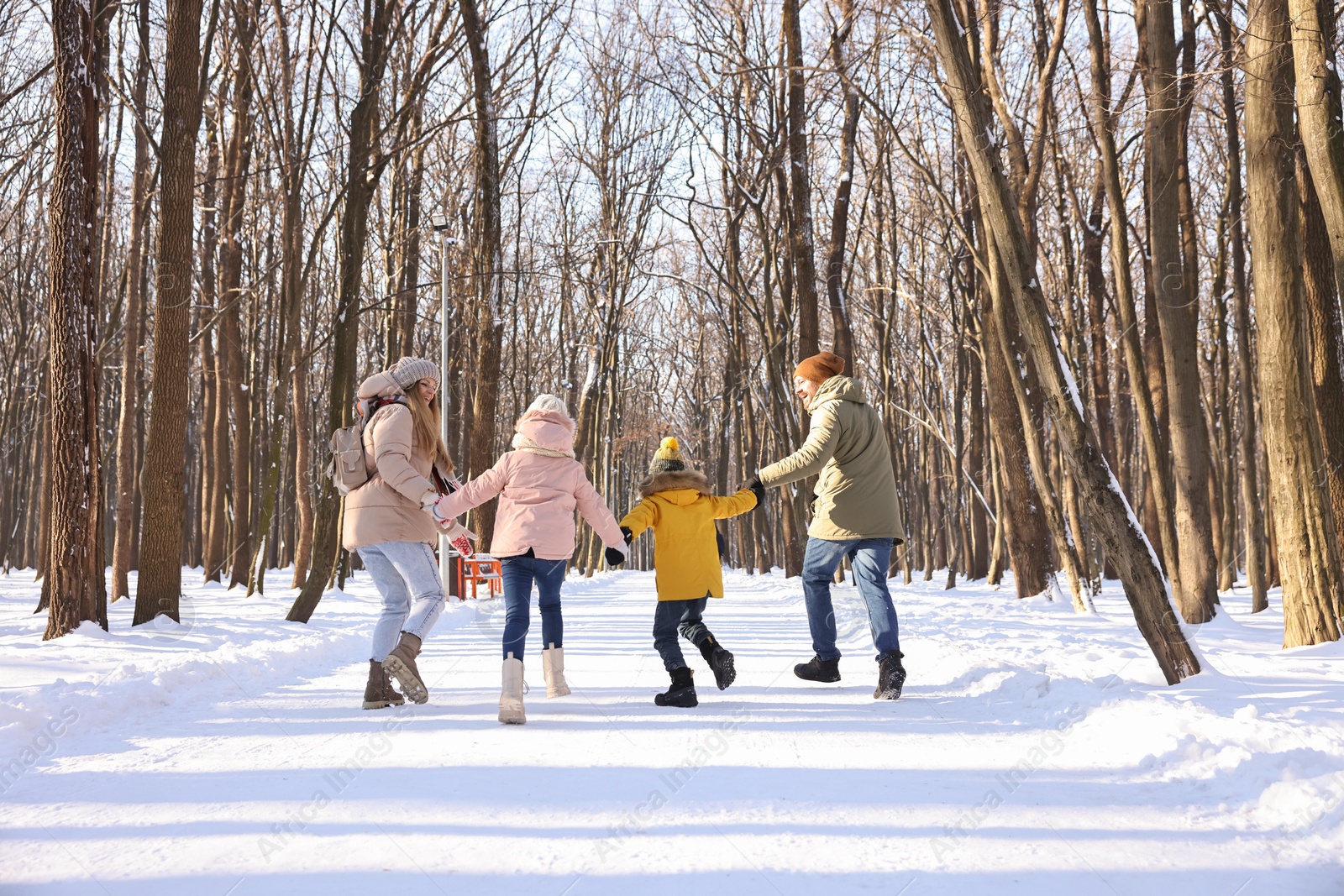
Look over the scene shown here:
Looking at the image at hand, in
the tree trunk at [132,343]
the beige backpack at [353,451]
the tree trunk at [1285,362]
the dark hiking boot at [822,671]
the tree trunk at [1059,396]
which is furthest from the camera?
the tree trunk at [132,343]

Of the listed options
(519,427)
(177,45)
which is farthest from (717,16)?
(519,427)

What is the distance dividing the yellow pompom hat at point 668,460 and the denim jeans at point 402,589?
155cm

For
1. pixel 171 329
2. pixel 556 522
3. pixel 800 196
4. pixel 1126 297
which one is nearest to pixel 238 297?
pixel 171 329

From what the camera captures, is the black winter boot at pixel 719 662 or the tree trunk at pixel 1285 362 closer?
the black winter boot at pixel 719 662

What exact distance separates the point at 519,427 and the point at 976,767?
3291mm

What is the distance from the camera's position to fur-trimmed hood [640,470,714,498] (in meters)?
6.30

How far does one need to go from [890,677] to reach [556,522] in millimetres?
2262

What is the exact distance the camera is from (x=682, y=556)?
20.3 ft

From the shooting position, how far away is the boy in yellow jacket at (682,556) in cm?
609

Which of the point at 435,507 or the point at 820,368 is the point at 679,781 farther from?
the point at 820,368

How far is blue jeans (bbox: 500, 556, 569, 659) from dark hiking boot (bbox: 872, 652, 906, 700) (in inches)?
81.5

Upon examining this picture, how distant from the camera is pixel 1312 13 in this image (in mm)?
7422

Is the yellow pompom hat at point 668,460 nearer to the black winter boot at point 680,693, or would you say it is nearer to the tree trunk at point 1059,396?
the black winter boot at point 680,693

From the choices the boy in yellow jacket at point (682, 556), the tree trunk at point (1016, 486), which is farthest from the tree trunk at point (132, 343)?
the tree trunk at point (1016, 486)
